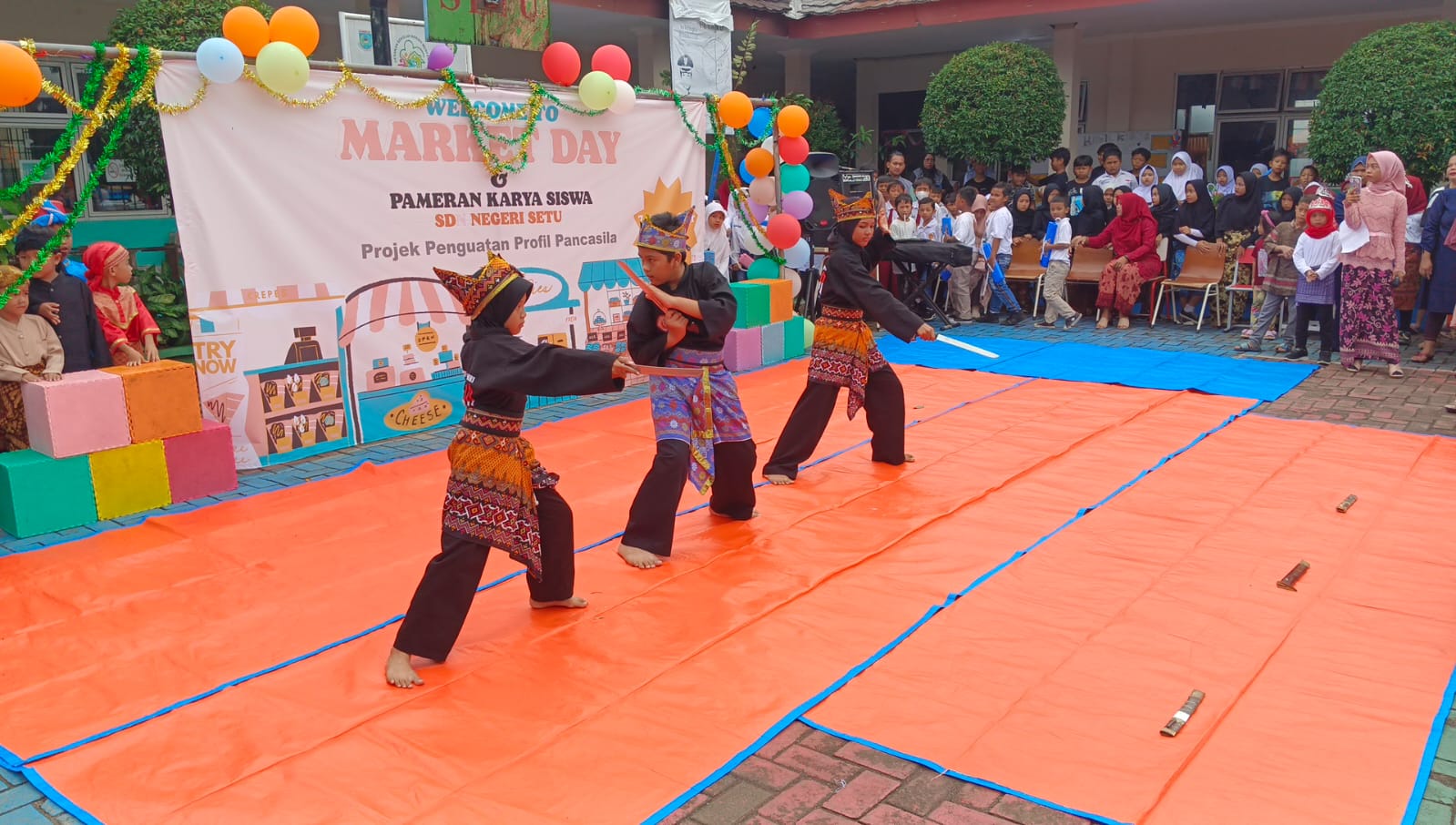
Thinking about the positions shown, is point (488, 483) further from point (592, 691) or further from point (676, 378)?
point (676, 378)

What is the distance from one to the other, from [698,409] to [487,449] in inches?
50.0

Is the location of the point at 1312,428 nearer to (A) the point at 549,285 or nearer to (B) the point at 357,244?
(A) the point at 549,285

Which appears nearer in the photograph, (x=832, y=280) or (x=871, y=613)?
(x=871, y=613)

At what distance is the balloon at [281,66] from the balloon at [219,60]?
0.56ft

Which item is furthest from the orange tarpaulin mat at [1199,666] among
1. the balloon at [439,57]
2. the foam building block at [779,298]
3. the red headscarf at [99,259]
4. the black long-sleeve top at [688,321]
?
the balloon at [439,57]

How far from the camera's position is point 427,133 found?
6676mm

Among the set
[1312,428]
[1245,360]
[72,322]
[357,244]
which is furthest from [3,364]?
[1245,360]

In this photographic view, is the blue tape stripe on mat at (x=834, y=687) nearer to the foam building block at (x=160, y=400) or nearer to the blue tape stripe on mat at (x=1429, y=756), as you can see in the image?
the blue tape stripe on mat at (x=1429, y=756)

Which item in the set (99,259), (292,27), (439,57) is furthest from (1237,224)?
(99,259)

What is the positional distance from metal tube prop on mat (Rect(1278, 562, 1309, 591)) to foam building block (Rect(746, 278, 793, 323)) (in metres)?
5.13

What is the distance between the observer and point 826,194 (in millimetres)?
11711

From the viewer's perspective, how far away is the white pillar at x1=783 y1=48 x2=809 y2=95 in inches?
608

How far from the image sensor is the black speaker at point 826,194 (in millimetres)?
11680

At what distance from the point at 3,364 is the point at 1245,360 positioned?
8228 mm
